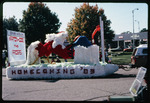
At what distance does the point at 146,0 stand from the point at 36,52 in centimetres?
1013

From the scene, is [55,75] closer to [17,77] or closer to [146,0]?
[17,77]

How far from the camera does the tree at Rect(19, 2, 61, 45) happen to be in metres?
31.6

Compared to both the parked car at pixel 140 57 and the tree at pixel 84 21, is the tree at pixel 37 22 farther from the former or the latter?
the parked car at pixel 140 57

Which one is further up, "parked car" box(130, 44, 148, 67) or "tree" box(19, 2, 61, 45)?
"tree" box(19, 2, 61, 45)

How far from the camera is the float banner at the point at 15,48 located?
37.8 ft

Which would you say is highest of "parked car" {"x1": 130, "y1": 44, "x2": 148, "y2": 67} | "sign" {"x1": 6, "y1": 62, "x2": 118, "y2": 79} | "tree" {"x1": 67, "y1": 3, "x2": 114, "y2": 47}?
"tree" {"x1": 67, "y1": 3, "x2": 114, "y2": 47}

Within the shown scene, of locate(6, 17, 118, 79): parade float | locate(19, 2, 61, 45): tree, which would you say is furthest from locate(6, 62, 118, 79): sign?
locate(19, 2, 61, 45): tree

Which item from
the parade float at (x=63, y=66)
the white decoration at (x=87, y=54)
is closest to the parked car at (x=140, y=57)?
the parade float at (x=63, y=66)

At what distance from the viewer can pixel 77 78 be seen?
419 inches

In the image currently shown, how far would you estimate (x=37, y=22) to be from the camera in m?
31.6

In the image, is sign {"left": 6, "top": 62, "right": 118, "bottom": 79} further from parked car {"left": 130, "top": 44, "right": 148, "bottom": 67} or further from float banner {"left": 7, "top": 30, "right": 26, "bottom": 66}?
parked car {"left": 130, "top": 44, "right": 148, "bottom": 67}

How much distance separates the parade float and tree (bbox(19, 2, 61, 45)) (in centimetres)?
1988

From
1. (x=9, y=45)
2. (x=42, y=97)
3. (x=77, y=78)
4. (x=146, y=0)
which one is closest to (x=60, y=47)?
(x=77, y=78)

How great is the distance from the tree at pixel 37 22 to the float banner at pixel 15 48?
18847 mm
